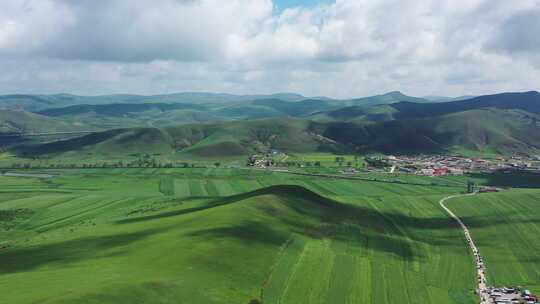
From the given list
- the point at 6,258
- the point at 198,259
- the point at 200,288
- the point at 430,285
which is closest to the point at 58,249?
the point at 6,258

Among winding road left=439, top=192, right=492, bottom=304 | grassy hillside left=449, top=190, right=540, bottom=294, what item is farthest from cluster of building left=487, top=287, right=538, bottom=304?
grassy hillside left=449, top=190, right=540, bottom=294

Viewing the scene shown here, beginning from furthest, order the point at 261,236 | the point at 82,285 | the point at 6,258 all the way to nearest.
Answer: the point at 261,236 → the point at 6,258 → the point at 82,285

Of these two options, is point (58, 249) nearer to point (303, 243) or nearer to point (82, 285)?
point (82, 285)

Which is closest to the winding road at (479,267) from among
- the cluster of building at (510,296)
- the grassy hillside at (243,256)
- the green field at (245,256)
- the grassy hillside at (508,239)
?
the cluster of building at (510,296)

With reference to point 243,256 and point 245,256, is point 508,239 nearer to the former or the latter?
point 245,256

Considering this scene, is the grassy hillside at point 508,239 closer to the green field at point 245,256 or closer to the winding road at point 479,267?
the winding road at point 479,267

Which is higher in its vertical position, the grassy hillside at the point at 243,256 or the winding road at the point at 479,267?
the grassy hillside at the point at 243,256
